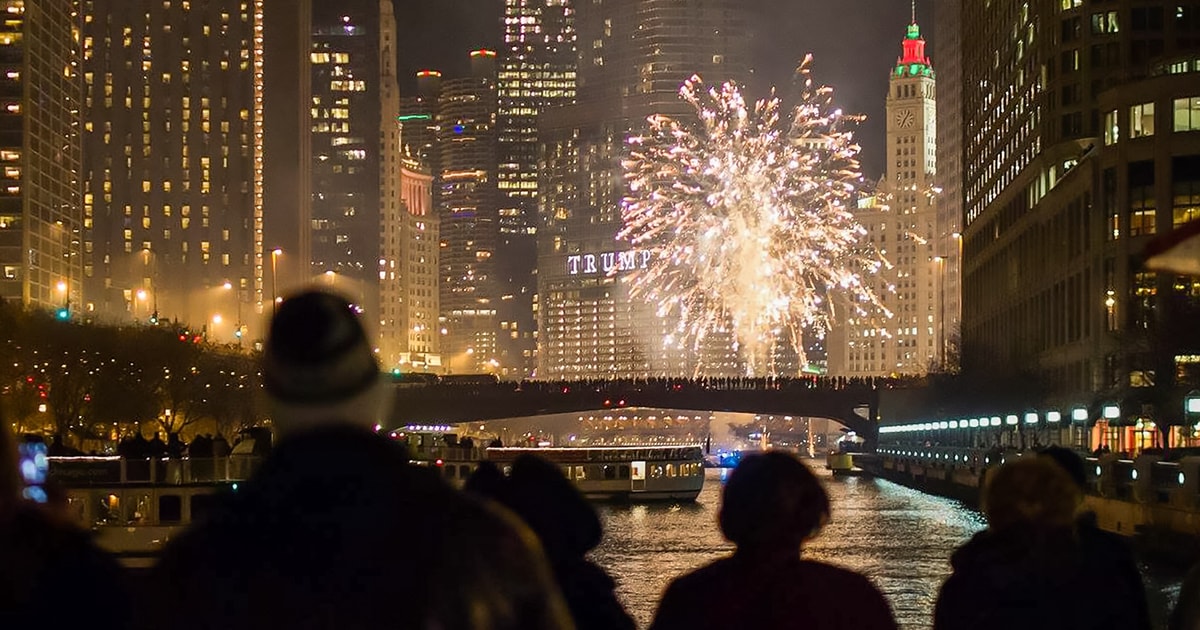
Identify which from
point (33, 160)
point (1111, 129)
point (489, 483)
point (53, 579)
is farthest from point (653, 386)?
point (53, 579)

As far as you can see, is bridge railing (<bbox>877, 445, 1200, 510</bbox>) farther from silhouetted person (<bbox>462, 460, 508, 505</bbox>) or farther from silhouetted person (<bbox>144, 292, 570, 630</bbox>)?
silhouetted person (<bbox>144, 292, 570, 630</bbox>)

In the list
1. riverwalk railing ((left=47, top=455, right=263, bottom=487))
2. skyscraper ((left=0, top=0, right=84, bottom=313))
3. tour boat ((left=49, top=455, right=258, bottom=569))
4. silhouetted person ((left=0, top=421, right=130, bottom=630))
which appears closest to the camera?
silhouetted person ((left=0, top=421, right=130, bottom=630))

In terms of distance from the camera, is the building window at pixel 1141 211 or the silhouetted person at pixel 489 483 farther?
the building window at pixel 1141 211

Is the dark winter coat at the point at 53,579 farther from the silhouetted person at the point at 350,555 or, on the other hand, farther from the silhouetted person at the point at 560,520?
the silhouetted person at the point at 560,520

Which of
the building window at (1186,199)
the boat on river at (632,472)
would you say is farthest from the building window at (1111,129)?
the boat on river at (632,472)

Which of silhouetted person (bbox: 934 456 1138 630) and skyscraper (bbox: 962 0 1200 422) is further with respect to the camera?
skyscraper (bbox: 962 0 1200 422)

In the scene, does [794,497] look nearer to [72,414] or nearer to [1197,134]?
[72,414]

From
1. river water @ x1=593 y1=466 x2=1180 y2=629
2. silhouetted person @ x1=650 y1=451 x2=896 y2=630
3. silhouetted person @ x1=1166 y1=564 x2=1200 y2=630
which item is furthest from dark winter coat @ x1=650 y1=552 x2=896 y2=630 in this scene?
river water @ x1=593 y1=466 x2=1180 y2=629
